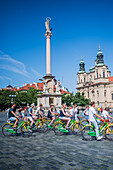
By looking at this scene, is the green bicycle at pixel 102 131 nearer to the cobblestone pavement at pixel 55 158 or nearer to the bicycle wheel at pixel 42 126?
the cobblestone pavement at pixel 55 158

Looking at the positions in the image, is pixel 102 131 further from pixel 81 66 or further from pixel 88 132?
pixel 81 66

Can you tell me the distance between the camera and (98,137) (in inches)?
336

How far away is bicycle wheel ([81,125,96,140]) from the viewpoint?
8.70 meters

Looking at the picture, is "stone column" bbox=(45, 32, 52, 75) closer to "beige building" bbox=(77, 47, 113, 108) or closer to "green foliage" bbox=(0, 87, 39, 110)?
"green foliage" bbox=(0, 87, 39, 110)

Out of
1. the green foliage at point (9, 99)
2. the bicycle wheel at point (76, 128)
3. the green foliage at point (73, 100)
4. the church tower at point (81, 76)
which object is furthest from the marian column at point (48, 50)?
the church tower at point (81, 76)

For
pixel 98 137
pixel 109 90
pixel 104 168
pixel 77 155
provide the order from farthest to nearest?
pixel 109 90, pixel 98 137, pixel 77 155, pixel 104 168

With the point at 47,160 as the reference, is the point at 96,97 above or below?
above

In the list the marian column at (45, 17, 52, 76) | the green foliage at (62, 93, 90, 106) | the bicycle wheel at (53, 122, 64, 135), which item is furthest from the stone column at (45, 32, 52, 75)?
the green foliage at (62, 93, 90, 106)

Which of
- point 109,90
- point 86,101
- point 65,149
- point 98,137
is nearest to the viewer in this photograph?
point 65,149

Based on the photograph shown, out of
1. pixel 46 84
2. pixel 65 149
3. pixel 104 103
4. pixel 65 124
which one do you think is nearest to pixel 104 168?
pixel 65 149

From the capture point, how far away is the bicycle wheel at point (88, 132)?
870 cm

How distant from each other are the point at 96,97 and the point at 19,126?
8101 centimetres

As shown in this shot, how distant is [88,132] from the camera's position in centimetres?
877

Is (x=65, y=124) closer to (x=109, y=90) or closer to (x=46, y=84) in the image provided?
(x=46, y=84)
